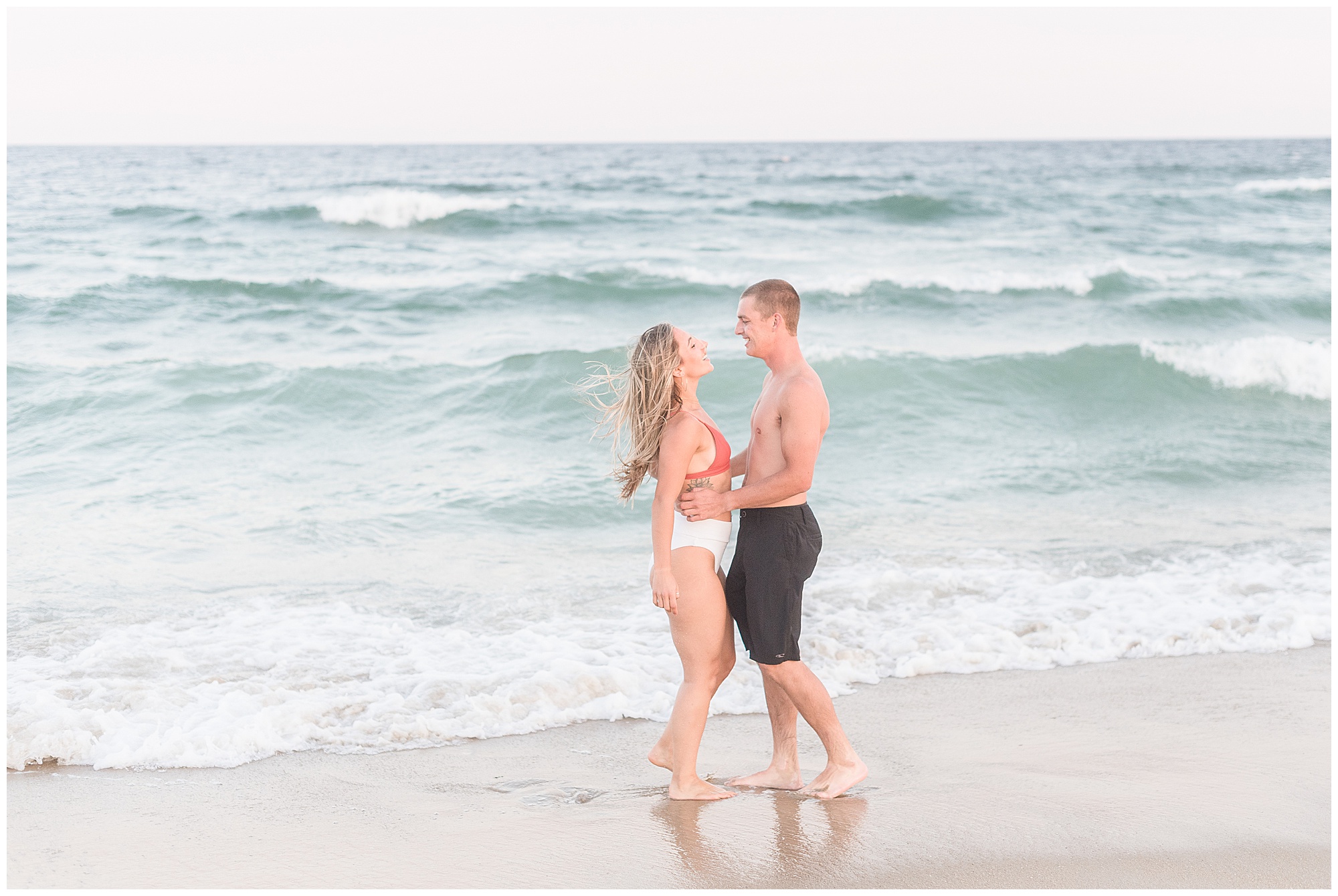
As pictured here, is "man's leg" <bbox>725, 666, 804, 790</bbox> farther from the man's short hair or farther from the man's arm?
the man's short hair

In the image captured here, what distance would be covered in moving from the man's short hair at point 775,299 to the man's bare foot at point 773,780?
5.46ft

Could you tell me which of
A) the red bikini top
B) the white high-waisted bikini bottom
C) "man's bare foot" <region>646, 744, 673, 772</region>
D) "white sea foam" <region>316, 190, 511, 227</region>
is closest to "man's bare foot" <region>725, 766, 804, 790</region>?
"man's bare foot" <region>646, 744, 673, 772</region>

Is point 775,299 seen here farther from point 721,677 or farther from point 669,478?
point 721,677

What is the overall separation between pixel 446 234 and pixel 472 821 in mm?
19849

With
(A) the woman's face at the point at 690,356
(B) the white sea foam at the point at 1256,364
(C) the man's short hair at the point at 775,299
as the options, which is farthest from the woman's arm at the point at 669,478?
(B) the white sea foam at the point at 1256,364

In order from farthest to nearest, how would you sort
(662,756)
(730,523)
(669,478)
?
1. (662,756)
2. (730,523)
3. (669,478)

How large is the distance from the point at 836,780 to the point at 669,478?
4.32 feet

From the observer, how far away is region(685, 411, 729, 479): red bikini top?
3684mm

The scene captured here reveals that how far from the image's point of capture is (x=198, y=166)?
125 ft

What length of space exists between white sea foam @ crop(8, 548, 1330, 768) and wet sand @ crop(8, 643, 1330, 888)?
21 centimetres

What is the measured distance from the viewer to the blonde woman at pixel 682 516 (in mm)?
3609

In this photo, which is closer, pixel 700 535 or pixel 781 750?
pixel 700 535

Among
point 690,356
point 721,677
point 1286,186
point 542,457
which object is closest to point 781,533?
point 721,677

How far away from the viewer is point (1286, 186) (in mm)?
32781
